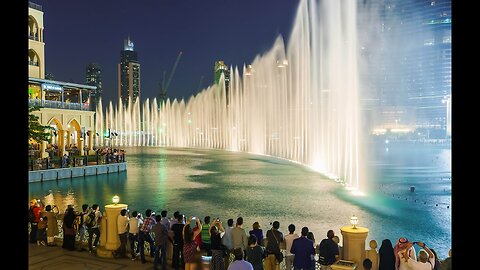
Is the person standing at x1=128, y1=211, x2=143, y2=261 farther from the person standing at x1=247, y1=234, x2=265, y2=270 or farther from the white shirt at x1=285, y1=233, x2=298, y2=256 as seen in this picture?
the white shirt at x1=285, y1=233, x2=298, y2=256

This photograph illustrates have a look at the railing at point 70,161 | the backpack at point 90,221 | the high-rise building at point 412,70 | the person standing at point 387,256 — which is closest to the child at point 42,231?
the backpack at point 90,221

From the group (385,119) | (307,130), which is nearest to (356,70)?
(307,130)

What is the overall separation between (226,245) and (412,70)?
184041 mm

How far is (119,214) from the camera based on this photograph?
9938 mm

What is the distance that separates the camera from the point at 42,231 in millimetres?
10945

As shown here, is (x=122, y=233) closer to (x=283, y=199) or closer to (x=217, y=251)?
(x=217, y=251)

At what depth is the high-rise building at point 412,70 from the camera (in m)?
162

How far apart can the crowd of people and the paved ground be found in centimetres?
22

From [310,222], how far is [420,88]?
172 meters

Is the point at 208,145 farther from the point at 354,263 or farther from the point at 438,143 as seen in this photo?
the point at 438,143

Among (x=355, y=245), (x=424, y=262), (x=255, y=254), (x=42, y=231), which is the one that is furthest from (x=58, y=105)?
(x=424, y=262)

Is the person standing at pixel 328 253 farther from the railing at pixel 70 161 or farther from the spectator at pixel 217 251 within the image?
the railing at pixel 70 161

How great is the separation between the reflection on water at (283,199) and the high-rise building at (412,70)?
136m
